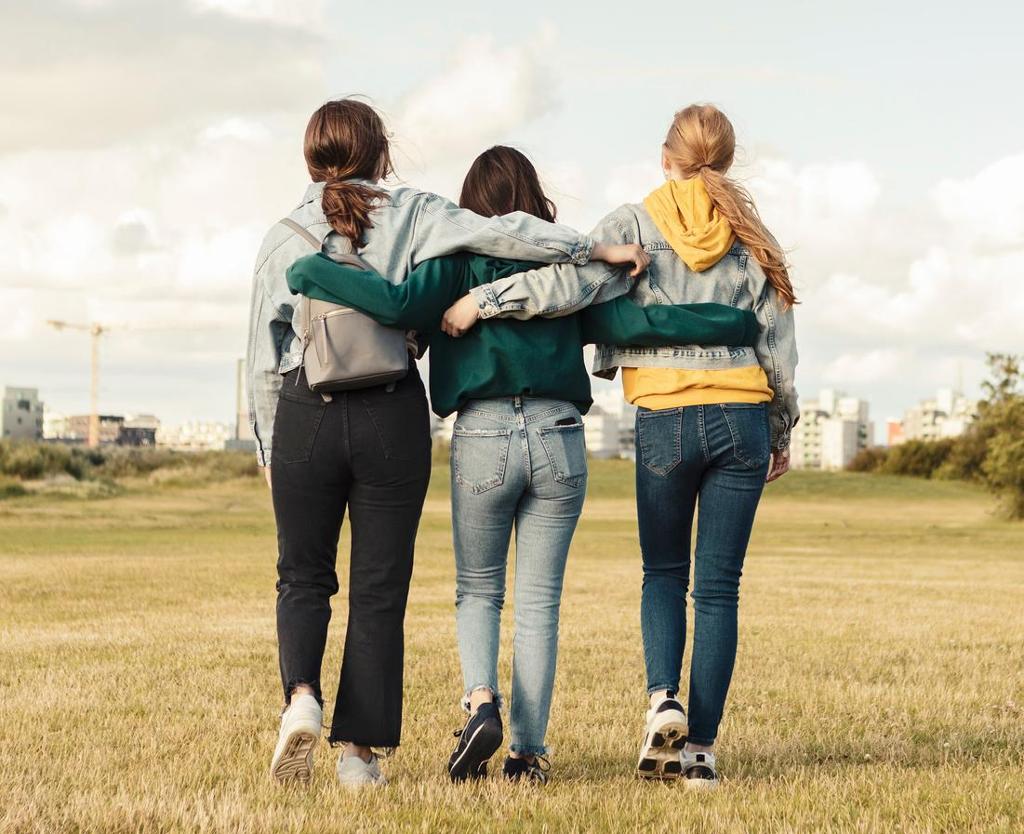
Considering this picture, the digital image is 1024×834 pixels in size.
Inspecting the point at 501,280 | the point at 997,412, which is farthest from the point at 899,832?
the point at 997,412

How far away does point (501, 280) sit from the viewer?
14.2 feet

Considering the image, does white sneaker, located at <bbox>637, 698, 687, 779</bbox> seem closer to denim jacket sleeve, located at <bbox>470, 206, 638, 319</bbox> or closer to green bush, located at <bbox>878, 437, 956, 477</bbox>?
denim jacket sleeve, located at <bbox>470, 206, 638, 319</bbox>

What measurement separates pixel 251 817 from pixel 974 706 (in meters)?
4.40

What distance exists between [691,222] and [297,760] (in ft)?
7.50

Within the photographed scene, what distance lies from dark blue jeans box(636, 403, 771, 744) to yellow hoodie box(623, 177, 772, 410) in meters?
0.05

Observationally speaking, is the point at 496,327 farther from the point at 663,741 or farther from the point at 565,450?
the point at 663,741

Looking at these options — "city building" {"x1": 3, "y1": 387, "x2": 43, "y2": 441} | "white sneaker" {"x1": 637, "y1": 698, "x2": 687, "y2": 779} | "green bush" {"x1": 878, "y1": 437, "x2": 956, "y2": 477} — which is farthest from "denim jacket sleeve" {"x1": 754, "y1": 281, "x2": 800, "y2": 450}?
"city building" {"x1": 3, "y1": 387, "x2": 43, "y2": 441}

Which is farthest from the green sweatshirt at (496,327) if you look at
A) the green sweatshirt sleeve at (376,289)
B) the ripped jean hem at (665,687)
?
the ripped jean hem at (665,687)

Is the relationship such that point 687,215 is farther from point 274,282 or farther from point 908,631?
point 908,631

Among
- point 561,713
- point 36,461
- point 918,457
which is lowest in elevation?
point 561,713

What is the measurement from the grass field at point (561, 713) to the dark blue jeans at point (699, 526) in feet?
1.31

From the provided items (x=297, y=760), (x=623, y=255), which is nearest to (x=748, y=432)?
(x=623, y=255)

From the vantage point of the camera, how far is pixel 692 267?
179 inches

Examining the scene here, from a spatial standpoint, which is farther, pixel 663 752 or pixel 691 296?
pixel 691 296
